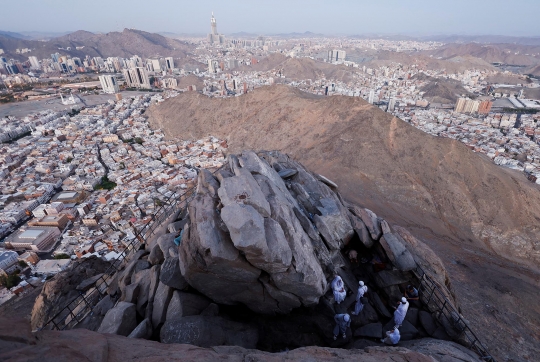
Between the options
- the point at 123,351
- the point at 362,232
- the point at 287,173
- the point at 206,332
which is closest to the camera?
the point at 123,351

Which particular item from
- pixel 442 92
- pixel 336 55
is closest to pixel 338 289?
pixel 442 92

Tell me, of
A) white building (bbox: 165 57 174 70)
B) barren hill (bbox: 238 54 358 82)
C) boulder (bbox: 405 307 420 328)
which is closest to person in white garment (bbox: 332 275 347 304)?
boulder (bbox: 405 307 420 328)

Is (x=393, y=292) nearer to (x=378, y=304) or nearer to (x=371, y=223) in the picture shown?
(x=378, y=304)

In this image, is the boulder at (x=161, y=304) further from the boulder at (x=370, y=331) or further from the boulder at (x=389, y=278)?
the boulder at (x=389, y=278)

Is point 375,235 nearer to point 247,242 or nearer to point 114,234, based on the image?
point 247,242

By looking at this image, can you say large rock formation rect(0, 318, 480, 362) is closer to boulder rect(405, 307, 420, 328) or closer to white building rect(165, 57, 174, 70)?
boulder rect(405, 307, 420, 328)
